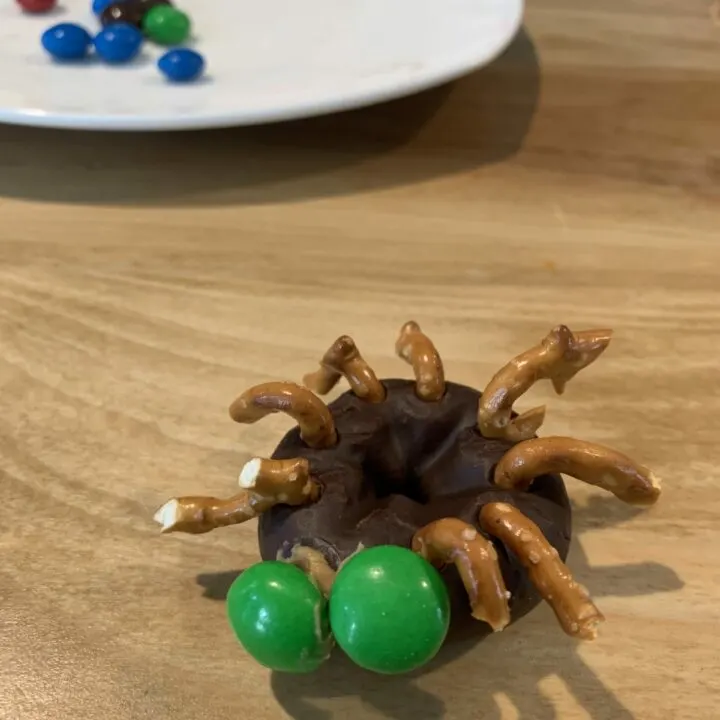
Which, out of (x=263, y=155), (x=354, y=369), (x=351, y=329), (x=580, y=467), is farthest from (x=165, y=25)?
(x=580, y=467)

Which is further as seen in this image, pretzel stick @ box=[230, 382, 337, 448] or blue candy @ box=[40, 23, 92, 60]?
blue candy @ box=[40, 23, 92, 60]

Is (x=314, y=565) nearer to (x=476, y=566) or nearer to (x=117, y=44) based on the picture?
(x=476, y=566)

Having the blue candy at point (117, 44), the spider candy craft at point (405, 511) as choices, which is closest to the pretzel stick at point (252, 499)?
the spider candy craft at point (405, 511)

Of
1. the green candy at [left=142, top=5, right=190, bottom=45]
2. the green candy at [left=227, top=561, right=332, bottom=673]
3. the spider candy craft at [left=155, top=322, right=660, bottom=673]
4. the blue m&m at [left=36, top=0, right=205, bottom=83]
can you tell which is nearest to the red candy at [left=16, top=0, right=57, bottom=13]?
the blue m&m at [left=36, top=0, right=205, bottom=83]

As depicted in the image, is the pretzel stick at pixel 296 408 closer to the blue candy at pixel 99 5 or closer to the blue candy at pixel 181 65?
the blue candy at pixel 181 65

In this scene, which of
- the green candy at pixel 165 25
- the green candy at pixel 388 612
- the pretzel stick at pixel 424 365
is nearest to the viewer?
the green candy at pixel 388 612

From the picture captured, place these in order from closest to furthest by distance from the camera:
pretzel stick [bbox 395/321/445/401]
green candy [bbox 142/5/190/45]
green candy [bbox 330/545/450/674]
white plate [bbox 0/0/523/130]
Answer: green candy [bbox 330/545/450/674] → pretzel stick [bbox 395/321/445/401] → white plate [bbox 0/0/523/130] → green candy [bbox 142/5/190/45]

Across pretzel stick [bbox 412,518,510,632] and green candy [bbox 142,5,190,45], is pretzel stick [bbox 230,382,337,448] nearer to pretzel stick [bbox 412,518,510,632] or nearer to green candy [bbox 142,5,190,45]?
pretzel stick [bbox 412,518,510,632]
